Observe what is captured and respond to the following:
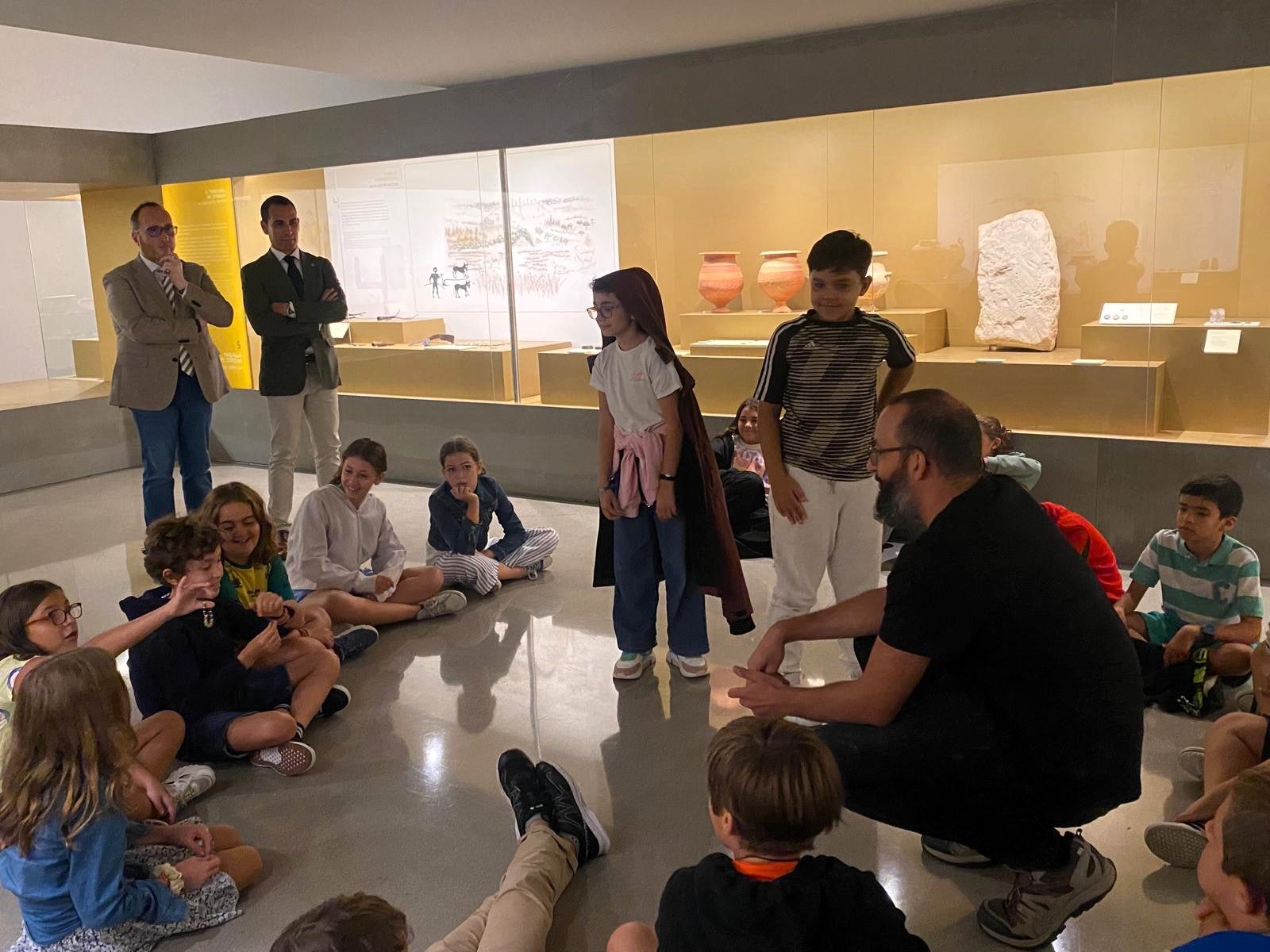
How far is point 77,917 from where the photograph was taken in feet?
7.25

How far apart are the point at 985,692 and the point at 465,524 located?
114 inches

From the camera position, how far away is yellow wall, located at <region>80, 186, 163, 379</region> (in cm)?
788

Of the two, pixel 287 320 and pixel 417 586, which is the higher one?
pixel 287 320

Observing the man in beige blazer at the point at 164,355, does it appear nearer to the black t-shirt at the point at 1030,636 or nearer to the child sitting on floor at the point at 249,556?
the child sitting on floor at the point at 249,556

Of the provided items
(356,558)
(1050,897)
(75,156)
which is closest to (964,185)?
(356,558)

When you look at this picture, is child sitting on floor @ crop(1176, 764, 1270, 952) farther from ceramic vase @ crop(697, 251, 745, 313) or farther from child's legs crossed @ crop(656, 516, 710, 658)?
ceramic vase @ crop(697, 251, 745, 313)

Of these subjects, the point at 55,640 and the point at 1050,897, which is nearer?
the point at 1050,897

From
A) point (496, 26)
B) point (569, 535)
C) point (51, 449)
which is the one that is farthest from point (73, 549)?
point (496, 26)

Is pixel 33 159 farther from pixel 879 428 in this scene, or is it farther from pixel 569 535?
pixel 879 428

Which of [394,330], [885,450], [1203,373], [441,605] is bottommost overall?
[441,605]

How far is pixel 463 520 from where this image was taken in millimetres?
4648

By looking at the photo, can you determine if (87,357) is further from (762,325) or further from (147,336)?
(762,325)

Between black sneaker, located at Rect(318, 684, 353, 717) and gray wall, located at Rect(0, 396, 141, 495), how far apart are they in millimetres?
4372

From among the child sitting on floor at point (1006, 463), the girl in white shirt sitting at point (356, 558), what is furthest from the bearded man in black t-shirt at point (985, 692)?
the girl in white shirt sitting at point (356, 558)
